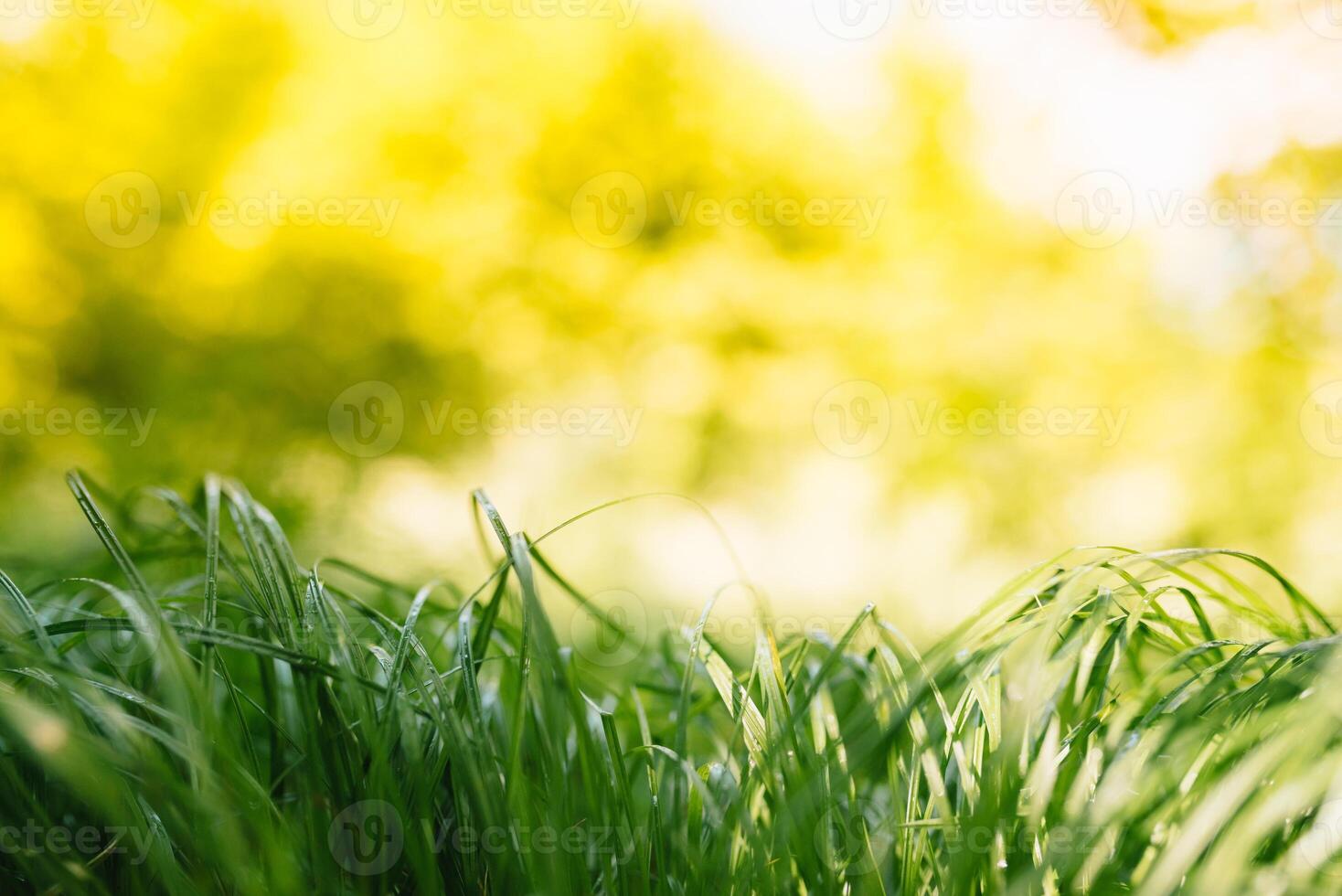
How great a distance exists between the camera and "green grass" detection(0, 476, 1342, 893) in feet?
1.49

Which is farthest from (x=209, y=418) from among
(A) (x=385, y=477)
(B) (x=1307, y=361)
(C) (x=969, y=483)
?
(B) (x=1307, y=361)

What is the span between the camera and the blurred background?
2873mm

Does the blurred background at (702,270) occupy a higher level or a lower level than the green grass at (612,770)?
higher

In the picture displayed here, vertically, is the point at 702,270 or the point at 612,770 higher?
the point at 702,270

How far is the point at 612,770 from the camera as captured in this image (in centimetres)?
57

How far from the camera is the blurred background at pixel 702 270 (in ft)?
9.43

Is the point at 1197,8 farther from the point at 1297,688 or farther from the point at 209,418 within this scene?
the point at 209,418

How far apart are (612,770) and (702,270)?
10.1ft

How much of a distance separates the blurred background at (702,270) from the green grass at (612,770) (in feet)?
6.77

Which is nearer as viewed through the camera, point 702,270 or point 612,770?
point 612,770

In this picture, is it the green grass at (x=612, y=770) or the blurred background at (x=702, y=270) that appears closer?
the green grass at (x=612, y=770)

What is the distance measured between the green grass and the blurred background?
2.06 metres

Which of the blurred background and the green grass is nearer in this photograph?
the green grass

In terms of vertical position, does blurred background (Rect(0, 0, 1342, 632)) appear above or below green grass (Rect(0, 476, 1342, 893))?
above
